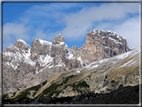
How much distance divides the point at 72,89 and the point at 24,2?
564 feet

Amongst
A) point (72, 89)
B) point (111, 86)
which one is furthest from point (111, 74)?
point (111, 86)

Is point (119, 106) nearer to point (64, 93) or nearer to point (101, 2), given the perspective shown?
point (101, 2)

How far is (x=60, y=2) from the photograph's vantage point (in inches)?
1059

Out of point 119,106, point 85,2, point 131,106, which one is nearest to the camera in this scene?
point 85,2

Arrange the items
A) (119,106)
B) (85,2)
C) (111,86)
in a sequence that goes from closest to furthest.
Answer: (85,2)
(119,106)
(111,86)

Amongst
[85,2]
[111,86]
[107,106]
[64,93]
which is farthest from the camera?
[64,93]

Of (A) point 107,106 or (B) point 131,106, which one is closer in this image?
(B) point 131,106

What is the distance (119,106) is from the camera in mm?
34969

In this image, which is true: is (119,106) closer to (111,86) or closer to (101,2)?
(101,2)

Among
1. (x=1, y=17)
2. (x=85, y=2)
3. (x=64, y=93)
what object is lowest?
(x=64, y=93)

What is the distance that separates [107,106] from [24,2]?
25.1 metres

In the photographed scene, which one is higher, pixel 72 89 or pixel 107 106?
pixel 107 106

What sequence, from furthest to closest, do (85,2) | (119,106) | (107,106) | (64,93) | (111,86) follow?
(64,93) → (111,86) → (107,106) → (119,106) → (85,2)

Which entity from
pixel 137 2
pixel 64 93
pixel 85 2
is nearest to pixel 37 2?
pixel 85 2
